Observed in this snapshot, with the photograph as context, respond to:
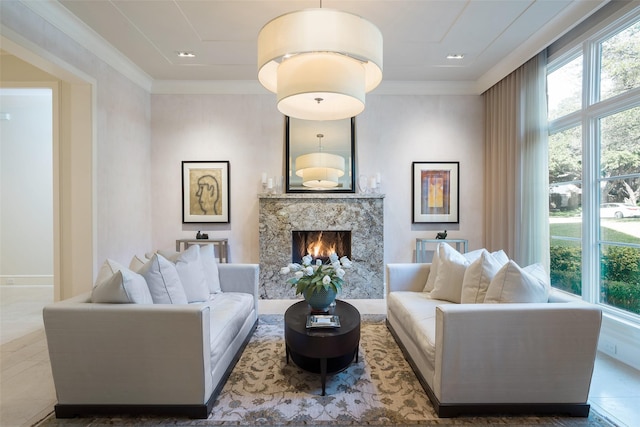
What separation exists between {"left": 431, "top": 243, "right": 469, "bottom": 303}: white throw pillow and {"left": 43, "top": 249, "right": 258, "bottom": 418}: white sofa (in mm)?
1993

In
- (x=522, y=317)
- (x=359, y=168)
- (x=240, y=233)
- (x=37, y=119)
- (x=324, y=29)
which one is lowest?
(x=522, y=317)

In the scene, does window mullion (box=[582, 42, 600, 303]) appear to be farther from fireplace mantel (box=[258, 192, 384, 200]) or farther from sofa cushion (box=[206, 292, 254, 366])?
sofa cushion (box=[206, 292, 254, 366])

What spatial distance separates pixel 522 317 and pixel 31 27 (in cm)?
440

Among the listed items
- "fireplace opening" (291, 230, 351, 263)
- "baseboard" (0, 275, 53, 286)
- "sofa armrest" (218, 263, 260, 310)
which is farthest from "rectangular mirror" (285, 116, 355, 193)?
"baseboard" (0, 275, 53, 286)

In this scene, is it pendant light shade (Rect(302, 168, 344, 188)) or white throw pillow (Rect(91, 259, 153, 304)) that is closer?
white throw pillow (Rect(91, 259, 153, 304))

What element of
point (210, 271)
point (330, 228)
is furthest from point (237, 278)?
point (330, 228)

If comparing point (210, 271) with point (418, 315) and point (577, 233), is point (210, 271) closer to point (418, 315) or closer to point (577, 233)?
point (418, 315)

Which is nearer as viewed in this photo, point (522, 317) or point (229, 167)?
point (522, 317)

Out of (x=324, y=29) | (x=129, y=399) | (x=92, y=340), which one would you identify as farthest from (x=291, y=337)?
(x=324, y=29)

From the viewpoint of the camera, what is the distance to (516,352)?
172 centimetres

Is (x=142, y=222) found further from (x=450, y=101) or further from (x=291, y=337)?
(x=450, y=101)

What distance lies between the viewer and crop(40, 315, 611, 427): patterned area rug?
68.0 inches

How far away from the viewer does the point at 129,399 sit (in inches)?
69.2

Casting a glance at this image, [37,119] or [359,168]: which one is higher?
[37,119]
